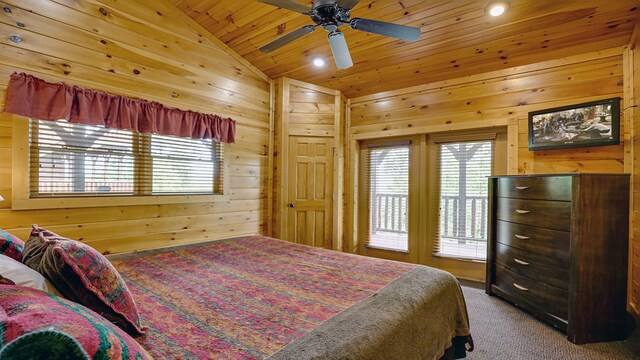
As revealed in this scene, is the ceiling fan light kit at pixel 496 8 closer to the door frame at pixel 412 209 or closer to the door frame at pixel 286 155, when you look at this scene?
the door frame at pixel 412 209

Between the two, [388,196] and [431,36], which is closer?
[431,36]

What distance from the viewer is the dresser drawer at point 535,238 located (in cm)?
232

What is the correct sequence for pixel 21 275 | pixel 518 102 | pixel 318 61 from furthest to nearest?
pixel 318 61 < pixel 518 102 < pixel 21 275

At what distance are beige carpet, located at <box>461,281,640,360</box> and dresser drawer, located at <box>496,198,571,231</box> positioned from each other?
2.72ft

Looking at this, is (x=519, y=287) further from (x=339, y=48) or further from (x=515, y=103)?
(x=339, y=48)

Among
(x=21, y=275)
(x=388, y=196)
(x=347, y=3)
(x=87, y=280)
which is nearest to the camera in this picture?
(x=21, y=275)

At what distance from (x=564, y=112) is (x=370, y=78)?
215 cm

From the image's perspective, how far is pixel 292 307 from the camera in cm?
138

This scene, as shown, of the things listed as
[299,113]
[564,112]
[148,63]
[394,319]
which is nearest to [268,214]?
[299,113]

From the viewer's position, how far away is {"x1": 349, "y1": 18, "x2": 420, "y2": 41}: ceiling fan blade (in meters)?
2.08

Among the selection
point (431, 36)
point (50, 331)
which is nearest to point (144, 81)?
point (431, 36)

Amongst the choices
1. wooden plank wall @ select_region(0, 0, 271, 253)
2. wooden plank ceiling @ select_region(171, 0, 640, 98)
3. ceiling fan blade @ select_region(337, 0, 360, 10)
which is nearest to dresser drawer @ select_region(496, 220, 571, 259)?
wooden plank ceiling @ select_region(171, 0, 640, 98)

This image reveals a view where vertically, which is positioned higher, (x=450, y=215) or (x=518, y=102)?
(x=518, y=102)

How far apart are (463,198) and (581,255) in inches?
62.2
